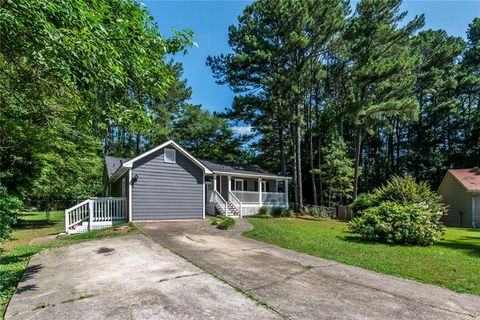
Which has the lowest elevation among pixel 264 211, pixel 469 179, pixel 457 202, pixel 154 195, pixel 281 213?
pixel 281 213

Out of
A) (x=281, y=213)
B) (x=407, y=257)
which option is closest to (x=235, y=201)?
(x=281, y=213)

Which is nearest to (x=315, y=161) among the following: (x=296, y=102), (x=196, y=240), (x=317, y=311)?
(x=296, y=102)

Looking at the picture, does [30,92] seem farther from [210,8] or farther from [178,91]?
[178,91]

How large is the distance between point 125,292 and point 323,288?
10.3ft

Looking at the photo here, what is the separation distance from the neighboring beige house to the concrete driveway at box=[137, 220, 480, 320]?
17.3 metres

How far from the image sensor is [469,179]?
21.2m

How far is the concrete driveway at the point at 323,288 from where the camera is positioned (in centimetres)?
388

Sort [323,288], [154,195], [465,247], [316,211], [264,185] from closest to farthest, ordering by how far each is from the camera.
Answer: [323,288], [465,247], [154,195], [316,211], [264,185]

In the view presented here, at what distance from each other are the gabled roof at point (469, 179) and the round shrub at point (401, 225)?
42.7 feet

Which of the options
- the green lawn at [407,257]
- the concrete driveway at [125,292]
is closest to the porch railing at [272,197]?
the green lawn at [407,257]

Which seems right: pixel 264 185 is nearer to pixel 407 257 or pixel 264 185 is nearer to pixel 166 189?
pixel 166 189

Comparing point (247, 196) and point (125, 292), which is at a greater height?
point (247, 196)

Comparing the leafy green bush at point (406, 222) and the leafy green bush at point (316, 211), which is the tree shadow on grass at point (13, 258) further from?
the leafy green bush at point (316, 211)

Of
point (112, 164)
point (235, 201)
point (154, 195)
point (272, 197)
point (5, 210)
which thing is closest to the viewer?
point (5, 210)
